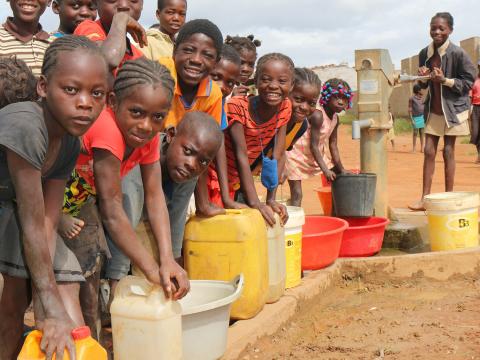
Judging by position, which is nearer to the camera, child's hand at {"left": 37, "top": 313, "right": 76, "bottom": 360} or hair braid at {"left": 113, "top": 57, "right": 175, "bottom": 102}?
child's hand at {"left": 37, "top": 313, "right": 76, "bottom": 360}

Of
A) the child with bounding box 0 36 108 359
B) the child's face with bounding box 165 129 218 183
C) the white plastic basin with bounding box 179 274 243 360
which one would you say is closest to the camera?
the child with bounding box 0 36 108 359

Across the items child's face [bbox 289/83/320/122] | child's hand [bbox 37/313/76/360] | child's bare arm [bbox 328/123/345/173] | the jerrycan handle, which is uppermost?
child's face [bbox 289/83/320/122]

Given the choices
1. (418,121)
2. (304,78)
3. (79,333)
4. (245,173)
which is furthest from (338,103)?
(418,121)

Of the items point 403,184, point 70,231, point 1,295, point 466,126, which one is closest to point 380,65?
point 466,126

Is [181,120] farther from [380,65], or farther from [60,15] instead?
[380,65]

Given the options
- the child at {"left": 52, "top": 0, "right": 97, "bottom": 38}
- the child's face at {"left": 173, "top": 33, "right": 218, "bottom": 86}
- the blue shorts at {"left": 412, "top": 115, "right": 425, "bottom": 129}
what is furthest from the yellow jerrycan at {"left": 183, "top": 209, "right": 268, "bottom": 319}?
the blue shorts at {"left": 412, "top": 115, "right": 425, "bottom": 129}

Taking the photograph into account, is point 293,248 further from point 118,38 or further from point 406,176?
point 406,176

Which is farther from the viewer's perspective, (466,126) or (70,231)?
(466,126)

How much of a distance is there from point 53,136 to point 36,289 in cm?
48

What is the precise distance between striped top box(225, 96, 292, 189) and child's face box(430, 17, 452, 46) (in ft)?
7.96

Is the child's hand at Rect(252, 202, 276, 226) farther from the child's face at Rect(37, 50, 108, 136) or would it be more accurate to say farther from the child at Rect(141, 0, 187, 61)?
the child's face at Rect(37, 50, 108, 136)

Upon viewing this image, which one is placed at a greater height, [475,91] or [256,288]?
[475,91]

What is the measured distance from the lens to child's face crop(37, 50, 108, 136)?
2.03 metres

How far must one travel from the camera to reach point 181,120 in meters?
2.91
